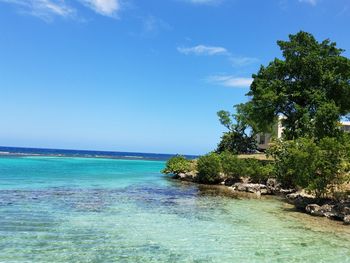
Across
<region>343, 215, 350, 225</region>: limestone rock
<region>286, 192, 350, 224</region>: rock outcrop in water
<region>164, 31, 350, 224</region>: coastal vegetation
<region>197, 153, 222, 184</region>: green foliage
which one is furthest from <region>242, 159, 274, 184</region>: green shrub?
<region>343, 215, 350, 225</region>: limestone rock

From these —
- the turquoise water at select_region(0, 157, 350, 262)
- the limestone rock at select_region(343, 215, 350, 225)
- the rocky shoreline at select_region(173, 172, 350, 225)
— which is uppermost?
the rocky shoreline at select_region(173, 172, 350, 225)

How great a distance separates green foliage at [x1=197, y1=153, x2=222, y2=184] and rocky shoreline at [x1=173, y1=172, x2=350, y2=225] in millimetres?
1315

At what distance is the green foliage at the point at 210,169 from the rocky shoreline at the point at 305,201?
131 cm

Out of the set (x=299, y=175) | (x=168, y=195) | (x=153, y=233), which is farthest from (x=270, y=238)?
(x=168, y=195)

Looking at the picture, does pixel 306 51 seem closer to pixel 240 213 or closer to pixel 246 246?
pixel 240 213

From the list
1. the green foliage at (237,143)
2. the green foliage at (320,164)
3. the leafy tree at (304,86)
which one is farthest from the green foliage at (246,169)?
the green foliage at (237,143)

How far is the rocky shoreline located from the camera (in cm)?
1874

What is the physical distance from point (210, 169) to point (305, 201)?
14.9 meters

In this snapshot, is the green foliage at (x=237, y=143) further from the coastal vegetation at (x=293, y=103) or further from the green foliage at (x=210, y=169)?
the green foliage at (x=210, y=169)

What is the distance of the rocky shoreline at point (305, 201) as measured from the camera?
18741mm

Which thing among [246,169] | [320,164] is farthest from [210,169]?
[320,164]

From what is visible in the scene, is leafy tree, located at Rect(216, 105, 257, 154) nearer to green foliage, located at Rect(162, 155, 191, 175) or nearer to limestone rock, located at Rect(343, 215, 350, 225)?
green foliage, located at Rect(162, 155, 191, 175)

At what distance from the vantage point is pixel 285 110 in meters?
40.2

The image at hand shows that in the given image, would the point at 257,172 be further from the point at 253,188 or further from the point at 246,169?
the point at 253,188
